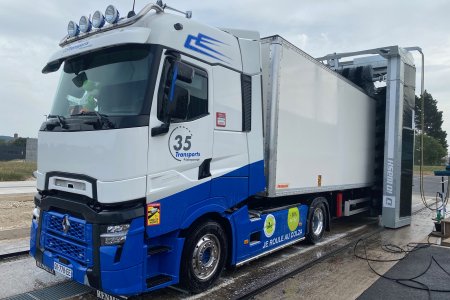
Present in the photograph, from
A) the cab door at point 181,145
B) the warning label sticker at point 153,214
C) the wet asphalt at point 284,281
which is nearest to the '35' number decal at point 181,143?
the cab door at point 181,145

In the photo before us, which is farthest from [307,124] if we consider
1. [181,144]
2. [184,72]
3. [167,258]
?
[167,258]

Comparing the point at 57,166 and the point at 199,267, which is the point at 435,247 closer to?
the point at 199,267

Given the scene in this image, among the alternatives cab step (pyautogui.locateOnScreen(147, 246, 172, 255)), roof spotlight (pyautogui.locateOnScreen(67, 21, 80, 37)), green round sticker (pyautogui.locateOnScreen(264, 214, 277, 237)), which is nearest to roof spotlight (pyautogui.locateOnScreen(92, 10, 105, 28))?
roof spotlight (pyautogui.locateOnScreen(67, 21, 80, 37))

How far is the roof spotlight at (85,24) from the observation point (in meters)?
4.46

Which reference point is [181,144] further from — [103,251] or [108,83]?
[103,251]

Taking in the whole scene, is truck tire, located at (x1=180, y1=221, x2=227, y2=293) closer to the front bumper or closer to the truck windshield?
the front bumper

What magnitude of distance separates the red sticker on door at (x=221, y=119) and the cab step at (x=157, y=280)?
6.20 ft

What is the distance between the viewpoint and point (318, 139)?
710 centimetres

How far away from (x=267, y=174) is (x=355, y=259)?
87.8 inches

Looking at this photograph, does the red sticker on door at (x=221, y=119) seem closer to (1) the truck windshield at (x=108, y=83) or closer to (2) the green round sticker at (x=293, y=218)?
(1) the truck windshield at (x=108, y=83)

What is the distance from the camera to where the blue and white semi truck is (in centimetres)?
376

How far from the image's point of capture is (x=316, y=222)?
24.7ft

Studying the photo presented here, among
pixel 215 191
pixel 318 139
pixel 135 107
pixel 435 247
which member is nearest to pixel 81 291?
pixel 215 191

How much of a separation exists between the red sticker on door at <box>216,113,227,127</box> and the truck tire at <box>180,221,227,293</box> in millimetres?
1231
